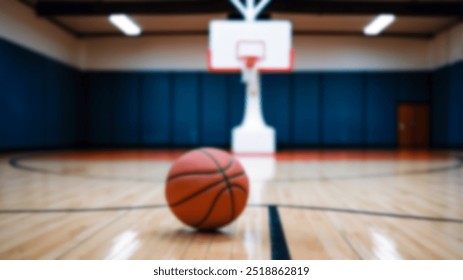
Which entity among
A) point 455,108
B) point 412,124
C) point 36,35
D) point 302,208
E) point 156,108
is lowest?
point 302,208

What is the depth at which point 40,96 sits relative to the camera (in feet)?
36.8

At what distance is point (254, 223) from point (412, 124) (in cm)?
1293

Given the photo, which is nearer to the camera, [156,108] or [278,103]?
[278,103]

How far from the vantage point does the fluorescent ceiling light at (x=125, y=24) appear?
12242 mm

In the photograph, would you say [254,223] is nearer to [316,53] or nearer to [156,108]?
[156,108]

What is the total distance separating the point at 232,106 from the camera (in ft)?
45.5

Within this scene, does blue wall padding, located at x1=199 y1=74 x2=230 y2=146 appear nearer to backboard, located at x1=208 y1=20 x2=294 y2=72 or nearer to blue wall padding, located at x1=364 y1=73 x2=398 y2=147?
blue wall padding, located at x1=364 y1=73 x2=398 y2=147

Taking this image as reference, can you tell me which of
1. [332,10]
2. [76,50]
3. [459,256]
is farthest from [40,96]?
[459,256]

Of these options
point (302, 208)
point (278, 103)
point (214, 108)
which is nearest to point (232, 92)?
point (214, 108)

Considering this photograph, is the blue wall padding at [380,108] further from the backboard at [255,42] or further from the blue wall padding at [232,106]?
the backboard at [255,42]

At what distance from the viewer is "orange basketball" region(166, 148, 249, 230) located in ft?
7.29

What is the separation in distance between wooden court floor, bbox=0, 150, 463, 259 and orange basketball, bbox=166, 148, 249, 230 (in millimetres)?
95

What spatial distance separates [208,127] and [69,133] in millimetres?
4144

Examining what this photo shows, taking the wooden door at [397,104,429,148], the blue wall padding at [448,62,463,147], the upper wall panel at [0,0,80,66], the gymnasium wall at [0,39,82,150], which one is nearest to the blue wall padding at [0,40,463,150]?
the wooden door at [397,104,429,148]
